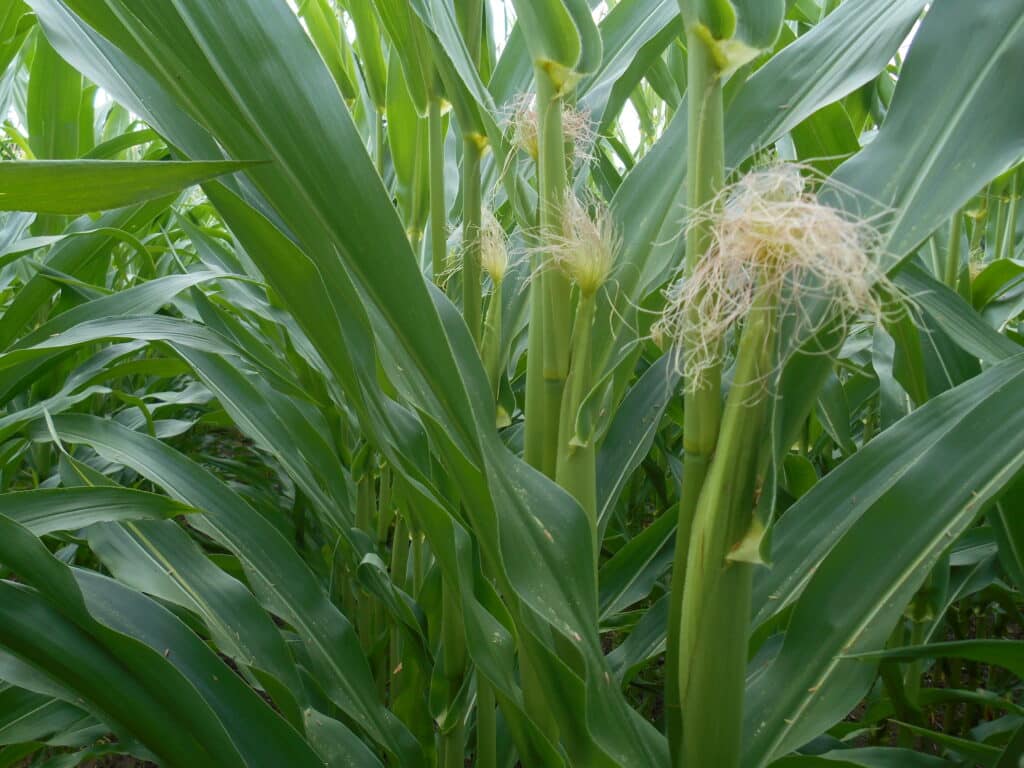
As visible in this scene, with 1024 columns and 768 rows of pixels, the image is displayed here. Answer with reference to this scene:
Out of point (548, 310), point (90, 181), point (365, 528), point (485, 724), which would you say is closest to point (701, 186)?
point (548, 310)

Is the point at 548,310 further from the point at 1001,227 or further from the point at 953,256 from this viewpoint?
the point at 1001,227

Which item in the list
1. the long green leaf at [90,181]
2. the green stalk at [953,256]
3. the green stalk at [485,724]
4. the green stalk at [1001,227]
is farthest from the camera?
the green stalk at [1001,227]

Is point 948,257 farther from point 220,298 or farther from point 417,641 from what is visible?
point 220,298

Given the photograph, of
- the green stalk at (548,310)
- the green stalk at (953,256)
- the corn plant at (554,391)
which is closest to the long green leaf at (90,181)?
the corn plant at (554,391)

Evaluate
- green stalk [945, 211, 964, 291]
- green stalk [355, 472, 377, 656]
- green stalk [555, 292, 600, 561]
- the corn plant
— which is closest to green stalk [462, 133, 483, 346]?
the corn plant

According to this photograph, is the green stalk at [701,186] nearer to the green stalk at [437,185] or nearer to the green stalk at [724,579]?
the green stalk at [724,579]

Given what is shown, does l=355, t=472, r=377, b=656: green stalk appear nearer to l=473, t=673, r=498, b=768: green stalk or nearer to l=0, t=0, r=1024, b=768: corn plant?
l=0, t=0, r=1024, b=768: corn plant
